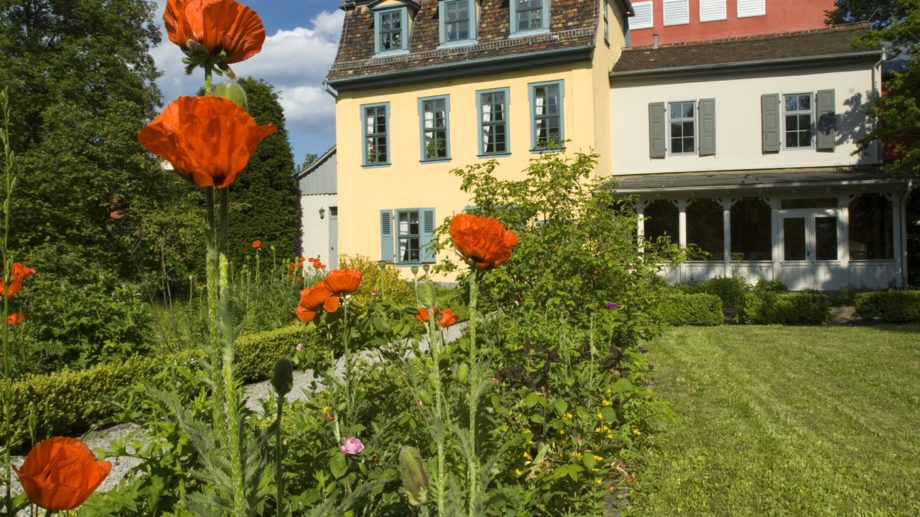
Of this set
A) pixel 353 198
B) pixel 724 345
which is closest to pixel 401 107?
pixel 353 198

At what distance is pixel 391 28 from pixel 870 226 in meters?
13.3

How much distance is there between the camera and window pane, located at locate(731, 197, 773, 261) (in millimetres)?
14969

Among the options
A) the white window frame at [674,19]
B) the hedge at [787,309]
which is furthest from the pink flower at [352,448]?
the white window frame at [674,19]

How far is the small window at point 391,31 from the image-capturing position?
14.9 meters

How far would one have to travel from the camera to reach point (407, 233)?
14.9 metres

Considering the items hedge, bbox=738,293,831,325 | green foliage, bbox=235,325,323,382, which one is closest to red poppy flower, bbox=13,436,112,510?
green foliage, bbox=235,325,323,382

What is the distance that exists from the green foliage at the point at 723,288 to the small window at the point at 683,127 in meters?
3.89

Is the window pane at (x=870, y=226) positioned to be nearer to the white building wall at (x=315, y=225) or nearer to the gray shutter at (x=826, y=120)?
the gray shutter at (x=826, y=120)

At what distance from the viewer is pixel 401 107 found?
14.9m

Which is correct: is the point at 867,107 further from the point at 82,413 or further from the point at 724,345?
the point at 82,413

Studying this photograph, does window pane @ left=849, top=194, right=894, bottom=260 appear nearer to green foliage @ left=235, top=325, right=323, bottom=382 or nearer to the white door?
the white door

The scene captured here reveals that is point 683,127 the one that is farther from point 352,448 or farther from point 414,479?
point 414,479

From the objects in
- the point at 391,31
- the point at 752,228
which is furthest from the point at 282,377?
the point at 752,228

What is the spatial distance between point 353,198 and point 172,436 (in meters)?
13.8
